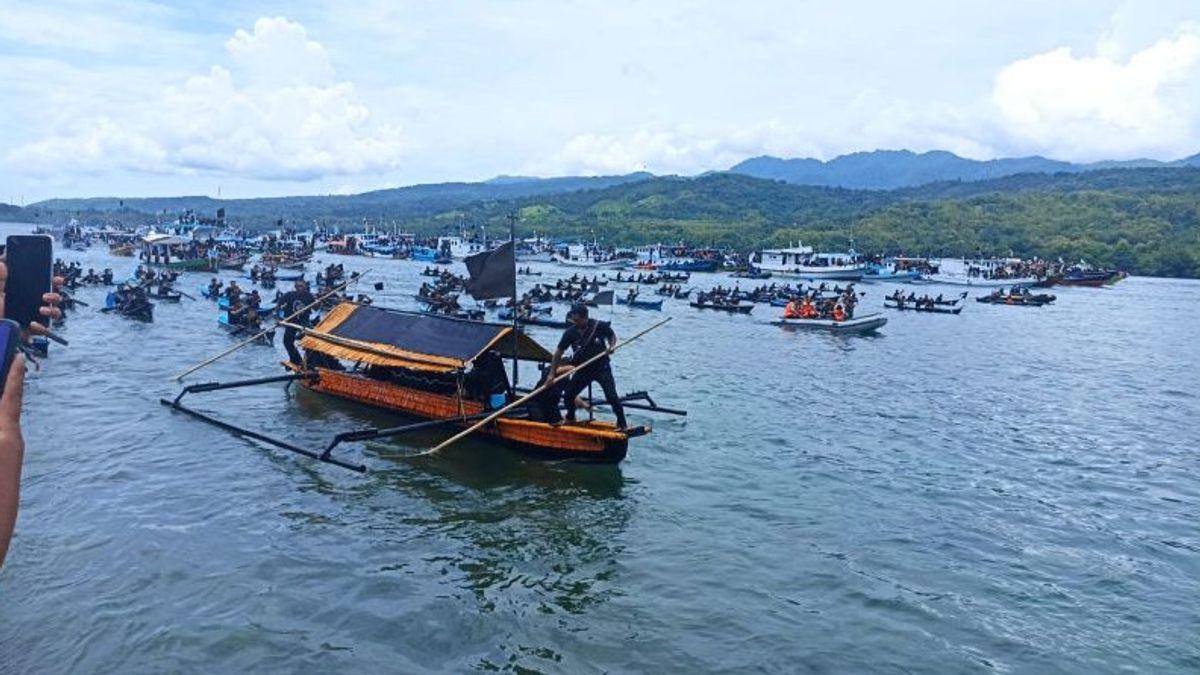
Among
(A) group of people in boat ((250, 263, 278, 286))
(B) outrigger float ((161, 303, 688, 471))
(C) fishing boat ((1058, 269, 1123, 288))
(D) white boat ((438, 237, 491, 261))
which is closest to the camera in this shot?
(B) outrigger float ((161, 303, 688, 471))

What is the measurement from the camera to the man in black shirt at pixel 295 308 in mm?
22984

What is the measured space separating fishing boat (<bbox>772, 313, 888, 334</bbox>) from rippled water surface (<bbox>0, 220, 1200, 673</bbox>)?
17535 millimetres

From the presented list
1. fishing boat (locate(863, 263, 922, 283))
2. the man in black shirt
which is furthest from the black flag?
fishing boat (locate(863, 263, 922, 283))

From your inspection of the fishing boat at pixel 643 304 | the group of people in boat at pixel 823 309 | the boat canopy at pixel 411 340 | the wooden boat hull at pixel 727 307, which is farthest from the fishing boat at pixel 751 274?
the boat canopy at pixel 411 340

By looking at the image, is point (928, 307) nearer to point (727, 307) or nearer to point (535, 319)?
point (727, 307)

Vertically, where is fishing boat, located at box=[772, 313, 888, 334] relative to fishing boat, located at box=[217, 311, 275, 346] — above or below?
above

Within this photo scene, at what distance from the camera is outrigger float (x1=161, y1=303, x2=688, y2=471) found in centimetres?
1589

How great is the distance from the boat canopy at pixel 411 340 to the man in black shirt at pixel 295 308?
875 millimetres

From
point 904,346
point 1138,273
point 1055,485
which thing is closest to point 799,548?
point 1055,485

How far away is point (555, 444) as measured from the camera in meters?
16.1

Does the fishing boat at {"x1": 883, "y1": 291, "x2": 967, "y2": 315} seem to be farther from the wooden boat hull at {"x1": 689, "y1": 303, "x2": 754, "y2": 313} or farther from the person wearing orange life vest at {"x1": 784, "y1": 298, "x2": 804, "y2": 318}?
the person wearing orange life vest at {"x1": 784, "y1": 298, "x2": 804, "y2": 318}


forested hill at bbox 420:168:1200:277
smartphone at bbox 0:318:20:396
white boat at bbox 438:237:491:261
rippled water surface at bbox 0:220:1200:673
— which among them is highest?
forested hill at bbox 420:168:1200:277

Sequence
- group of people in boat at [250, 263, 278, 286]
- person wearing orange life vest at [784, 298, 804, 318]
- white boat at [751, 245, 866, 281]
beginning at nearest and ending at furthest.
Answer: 1. person wearing orange life vest at [784, 298, 804, 318]
2. group of people in boat at [250, 263, 278, 286]
3. white boat at [751, 245, 866, 281]

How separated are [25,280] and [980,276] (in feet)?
305
